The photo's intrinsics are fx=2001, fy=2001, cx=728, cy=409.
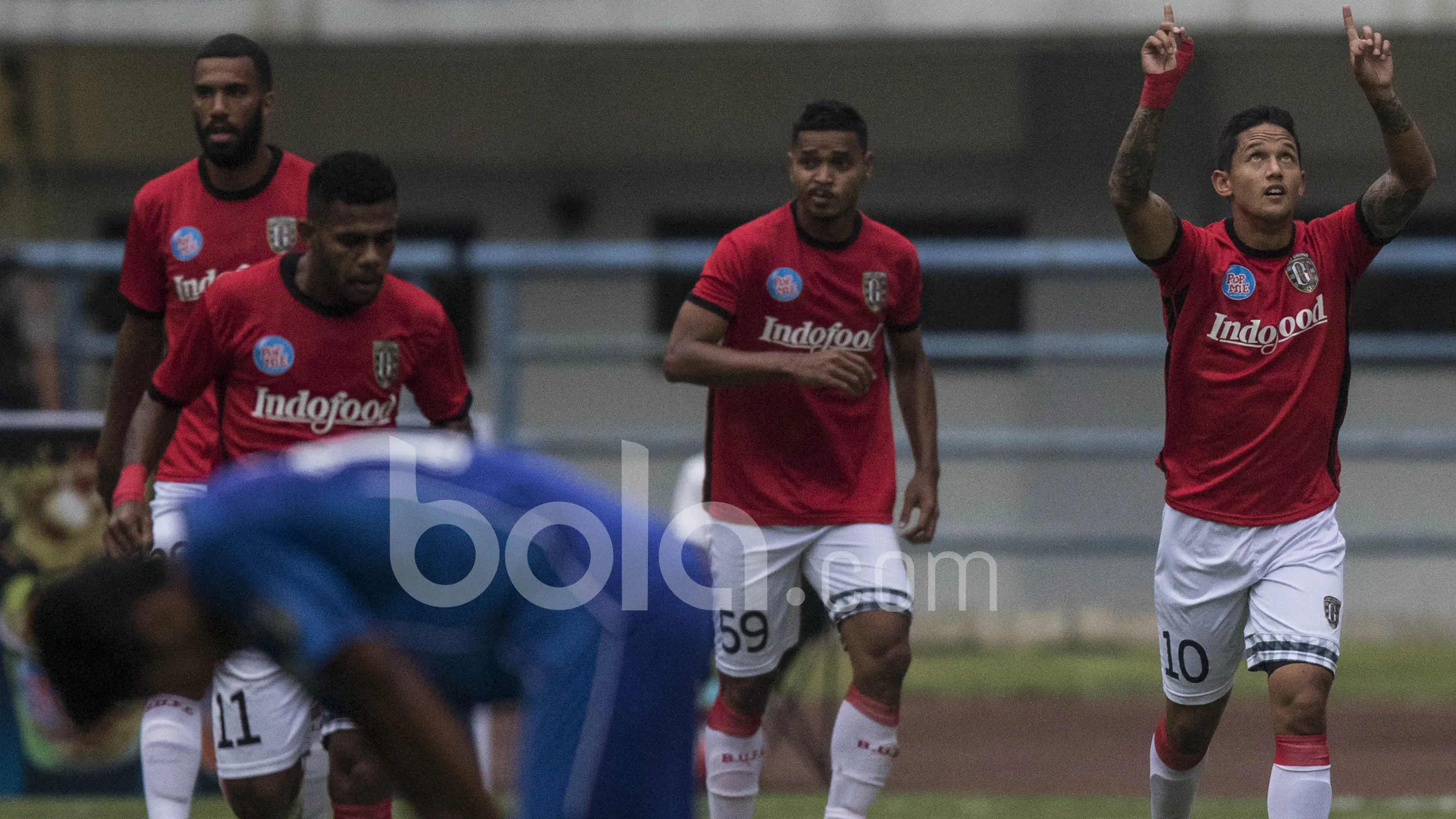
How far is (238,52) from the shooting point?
6230 mm

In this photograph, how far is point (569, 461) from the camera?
13.5m

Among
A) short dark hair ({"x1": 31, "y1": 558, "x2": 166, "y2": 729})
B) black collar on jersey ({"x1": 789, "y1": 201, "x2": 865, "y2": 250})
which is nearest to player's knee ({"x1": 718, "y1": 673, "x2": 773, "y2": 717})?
black collar on jersey ({"x1": 789, "y1": 201, "x2": 865, "y2": 250})

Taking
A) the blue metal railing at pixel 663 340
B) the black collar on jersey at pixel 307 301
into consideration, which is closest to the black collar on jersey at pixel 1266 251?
the black collar on jersey at pixel 307 301

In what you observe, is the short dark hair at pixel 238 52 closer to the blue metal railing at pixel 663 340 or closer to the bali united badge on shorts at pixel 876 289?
the bali united badge on shorts at pixel 876 289

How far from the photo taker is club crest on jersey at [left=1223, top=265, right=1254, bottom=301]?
5.82 m

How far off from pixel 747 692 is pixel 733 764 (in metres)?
0.23

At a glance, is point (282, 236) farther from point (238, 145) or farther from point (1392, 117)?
point (1392, 117)

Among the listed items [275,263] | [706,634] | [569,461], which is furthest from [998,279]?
[706,634]

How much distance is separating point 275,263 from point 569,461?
25.6 ft

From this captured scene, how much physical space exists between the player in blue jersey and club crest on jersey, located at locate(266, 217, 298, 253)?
242 cm

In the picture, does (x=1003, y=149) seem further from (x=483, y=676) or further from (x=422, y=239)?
(x=483, y=676)

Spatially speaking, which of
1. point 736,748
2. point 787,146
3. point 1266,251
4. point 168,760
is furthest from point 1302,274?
point 787,146

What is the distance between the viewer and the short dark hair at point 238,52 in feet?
20.4

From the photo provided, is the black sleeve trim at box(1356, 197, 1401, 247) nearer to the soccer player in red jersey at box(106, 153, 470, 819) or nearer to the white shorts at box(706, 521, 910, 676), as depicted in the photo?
the white shorts at box(706, 521, 910, 676)
